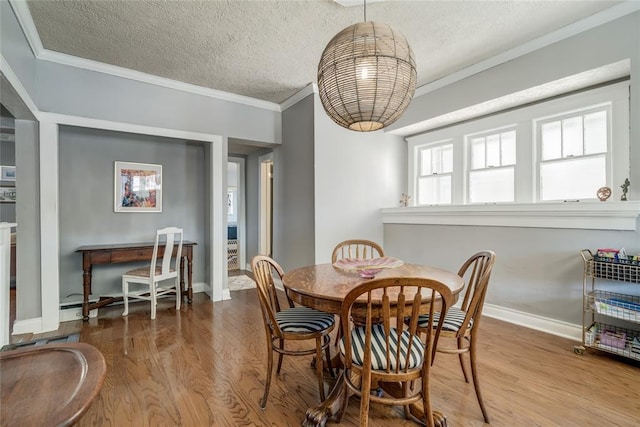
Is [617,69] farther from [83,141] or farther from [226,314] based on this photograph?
[83,141]

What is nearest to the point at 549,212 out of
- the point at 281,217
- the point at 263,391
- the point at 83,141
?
the point at 263,391

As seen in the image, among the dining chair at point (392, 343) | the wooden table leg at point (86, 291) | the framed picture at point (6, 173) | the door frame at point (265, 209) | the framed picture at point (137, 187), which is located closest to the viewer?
the dining chair at point (392, 343)

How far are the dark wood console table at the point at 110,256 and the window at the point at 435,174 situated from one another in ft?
11.0

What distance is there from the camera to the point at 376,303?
1.41 metres

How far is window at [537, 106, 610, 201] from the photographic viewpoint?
2.77m

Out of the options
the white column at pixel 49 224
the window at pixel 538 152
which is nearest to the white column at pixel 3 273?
the white column at pixel 49 224

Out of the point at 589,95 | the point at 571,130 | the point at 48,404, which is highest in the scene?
the point at 589,95

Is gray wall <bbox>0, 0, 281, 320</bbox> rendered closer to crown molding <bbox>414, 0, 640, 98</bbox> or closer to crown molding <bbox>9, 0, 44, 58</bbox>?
crown molding <bbox>9, 0, 44, 58</bbox>

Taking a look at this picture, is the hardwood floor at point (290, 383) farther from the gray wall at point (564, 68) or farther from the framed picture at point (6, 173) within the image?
the framed picture at point (6, 173)

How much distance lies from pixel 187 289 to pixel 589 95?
192 inches

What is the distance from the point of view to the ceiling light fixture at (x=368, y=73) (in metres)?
1.61

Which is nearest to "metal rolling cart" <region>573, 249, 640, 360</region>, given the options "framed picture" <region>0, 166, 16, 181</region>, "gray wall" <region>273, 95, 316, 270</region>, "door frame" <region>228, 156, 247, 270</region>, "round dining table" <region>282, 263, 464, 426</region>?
"round dining table" <region>282, 263, 464, 426</region>

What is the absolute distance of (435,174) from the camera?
4.23 metres

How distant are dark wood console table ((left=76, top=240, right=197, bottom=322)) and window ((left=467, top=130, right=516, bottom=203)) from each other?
12.2 ft
